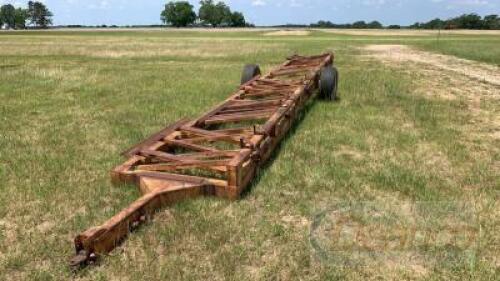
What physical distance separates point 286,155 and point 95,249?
10.3 feet

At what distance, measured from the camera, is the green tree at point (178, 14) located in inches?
6102

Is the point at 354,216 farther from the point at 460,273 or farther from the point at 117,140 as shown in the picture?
the point at 117,140

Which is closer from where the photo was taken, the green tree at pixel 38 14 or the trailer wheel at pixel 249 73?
the trailer wheel at pixel 249 73

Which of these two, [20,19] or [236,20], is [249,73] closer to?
[236,20]

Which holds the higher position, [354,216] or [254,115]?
[254,115]

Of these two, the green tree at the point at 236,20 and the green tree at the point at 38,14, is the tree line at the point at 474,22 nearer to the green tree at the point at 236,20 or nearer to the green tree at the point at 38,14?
the green tree at the point at 236,20

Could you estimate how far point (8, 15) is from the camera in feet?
568

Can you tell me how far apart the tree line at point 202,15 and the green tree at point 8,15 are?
63.7m

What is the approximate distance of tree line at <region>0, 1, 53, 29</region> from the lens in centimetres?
17350

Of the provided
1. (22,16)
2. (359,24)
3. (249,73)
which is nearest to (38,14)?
(22,16)

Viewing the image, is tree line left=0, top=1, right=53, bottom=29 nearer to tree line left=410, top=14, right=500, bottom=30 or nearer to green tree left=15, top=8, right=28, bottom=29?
green tree left=15, top=8, right=28, bottom=29

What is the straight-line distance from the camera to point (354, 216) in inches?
164

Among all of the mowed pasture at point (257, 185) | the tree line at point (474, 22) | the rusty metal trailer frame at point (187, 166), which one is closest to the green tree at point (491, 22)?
the tree line at point (474, 22)

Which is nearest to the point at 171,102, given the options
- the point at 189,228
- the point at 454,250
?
the point at 189,228
